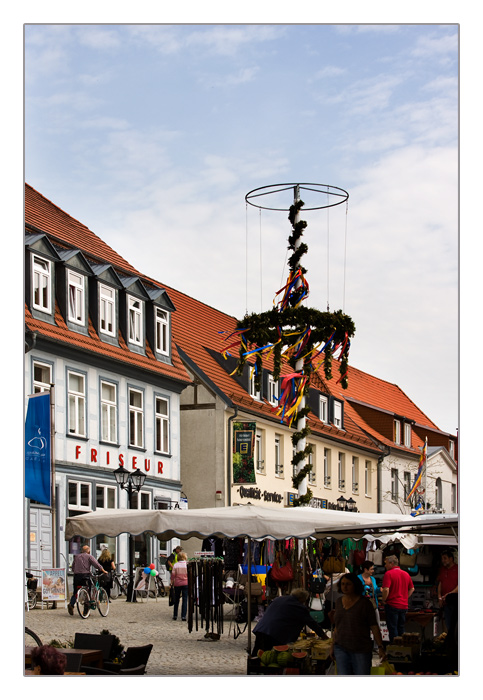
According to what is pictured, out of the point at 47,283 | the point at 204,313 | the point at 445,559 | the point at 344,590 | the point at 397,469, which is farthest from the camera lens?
the point at 397,469

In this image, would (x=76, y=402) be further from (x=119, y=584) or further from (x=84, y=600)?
(x=84, y=600)

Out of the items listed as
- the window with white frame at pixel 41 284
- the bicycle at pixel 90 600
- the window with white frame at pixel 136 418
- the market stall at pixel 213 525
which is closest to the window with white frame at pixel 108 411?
the window with white frame at pixel 136 418

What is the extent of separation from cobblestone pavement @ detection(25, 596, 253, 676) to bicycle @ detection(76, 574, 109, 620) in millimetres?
195

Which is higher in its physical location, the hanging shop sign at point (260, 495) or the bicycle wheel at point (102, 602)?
the hanging shop sign at point (260, 495)

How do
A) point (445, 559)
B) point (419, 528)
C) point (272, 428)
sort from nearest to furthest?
point (419, 528) → point (445, 559) → point (272, 428)

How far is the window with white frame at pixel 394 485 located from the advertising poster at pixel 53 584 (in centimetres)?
3464

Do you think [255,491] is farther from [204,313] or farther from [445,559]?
[445,559]

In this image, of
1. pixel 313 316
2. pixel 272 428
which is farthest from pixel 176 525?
Result: pixel 272 428

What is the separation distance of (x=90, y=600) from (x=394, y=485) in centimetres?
3777

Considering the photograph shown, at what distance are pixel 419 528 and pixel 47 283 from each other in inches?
736

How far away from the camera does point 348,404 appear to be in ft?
201

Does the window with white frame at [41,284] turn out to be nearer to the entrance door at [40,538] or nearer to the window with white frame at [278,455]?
the entrance door at [40,538]

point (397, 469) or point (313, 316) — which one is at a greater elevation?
point (313, 316)

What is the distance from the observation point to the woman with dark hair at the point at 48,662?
400 inches
